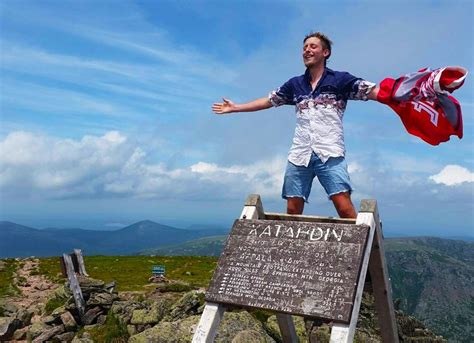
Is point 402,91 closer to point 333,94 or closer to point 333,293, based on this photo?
point 333,94

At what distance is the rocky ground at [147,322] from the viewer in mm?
11578

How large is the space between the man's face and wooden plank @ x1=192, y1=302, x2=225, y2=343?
4.26 metres

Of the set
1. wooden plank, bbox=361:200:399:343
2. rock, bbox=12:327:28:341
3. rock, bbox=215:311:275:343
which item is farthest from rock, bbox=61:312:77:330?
wooden plank, bbox=361:200:399:343

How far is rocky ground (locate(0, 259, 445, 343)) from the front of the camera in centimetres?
1158

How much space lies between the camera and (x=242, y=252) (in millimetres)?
7195

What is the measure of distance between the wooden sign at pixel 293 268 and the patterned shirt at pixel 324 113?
1.37 meters

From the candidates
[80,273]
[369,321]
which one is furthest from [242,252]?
[80,273]

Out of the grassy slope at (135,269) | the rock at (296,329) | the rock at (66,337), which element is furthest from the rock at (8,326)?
the rock at (296,329)

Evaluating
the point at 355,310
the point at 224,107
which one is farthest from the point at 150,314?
the point at 355,310

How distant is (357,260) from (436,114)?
2.82 m

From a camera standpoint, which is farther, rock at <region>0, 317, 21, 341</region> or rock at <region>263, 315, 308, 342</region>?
rock at <region>0, 317, 21, 341</region>

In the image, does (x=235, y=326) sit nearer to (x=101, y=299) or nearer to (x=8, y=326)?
(x=101, y=299)

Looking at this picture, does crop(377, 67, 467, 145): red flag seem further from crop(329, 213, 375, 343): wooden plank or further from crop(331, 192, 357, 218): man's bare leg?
crop(329, 213, 375, 343): wooden plank

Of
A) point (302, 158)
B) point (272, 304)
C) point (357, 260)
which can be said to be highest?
point (302, 158)
